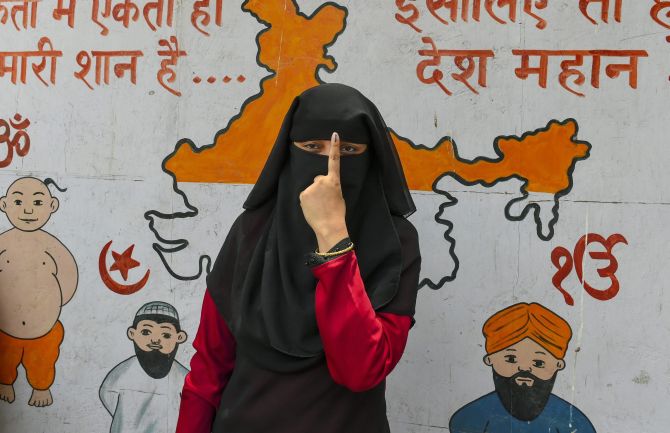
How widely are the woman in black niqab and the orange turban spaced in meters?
0.78

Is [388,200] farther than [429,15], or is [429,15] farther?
[429,15]

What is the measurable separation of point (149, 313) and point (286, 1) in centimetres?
132

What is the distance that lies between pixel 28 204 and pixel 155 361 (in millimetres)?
857

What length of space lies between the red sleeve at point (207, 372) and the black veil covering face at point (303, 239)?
6cm

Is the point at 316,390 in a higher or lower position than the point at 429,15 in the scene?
lower

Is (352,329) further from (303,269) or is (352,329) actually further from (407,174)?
(407,174)

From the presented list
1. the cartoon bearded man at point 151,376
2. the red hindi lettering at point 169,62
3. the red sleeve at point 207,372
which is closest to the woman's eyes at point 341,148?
the red sleeve at point 207,372

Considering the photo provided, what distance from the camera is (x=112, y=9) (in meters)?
2.87

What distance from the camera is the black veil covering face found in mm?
1702

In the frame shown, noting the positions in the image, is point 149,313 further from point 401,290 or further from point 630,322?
point 630,322

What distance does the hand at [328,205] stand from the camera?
159 cm

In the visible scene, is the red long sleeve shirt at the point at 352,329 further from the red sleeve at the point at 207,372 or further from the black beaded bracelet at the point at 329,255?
the red sleeve at the point at 207,372

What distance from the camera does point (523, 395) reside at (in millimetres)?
2461

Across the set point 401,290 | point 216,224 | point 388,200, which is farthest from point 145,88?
point 401,290
